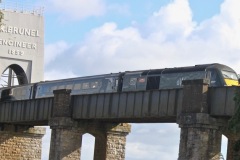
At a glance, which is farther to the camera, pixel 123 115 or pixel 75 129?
pixel 75 129

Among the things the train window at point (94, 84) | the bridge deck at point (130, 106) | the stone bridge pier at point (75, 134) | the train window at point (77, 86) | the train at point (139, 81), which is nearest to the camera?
the bridge deck at point (130, 106)

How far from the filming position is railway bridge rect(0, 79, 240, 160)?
1676 inches

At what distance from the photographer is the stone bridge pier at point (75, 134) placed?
51.8m

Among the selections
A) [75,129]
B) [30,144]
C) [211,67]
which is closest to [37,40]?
[30,144]

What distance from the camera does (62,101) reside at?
52.1 m

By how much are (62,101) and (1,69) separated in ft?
80.9

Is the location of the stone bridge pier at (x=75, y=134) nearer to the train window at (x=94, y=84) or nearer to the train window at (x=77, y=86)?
the train window at (x=94, y=84)

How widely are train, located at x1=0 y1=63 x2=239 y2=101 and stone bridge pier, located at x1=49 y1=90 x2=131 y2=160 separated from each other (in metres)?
2.16

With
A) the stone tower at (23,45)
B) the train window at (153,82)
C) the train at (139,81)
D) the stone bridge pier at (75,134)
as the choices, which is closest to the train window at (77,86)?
the train at (139,81)

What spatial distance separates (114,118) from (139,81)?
8.42 ft

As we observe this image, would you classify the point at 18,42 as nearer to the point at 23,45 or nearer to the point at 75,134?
the point at 23,45

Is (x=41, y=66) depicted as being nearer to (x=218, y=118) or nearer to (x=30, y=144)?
(x=30, y=144)

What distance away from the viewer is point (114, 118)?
48969mm

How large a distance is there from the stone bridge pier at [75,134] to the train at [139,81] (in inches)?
84.9
